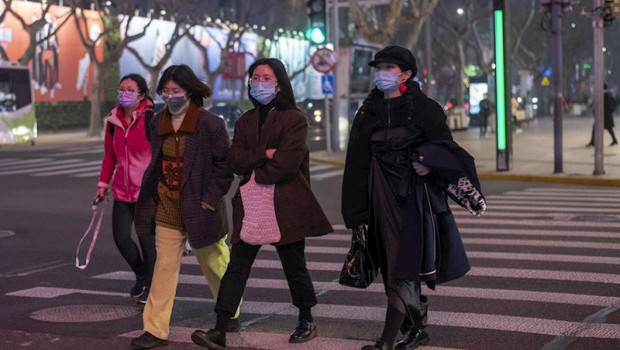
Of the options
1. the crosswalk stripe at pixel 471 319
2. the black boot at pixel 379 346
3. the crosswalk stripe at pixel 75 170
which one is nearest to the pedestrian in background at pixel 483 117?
the crosswalk stripe at pixel 75 170

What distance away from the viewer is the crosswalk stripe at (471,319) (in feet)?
22.8

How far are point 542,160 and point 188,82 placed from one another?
19423 mm

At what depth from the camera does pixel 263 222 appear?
6.59 meters

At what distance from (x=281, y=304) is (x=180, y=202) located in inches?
66.2

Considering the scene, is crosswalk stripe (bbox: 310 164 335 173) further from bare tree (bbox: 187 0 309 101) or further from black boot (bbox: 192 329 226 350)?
bare tree (bbox: 187 0 309 101)

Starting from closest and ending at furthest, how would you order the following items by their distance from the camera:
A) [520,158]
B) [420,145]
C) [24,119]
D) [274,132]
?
[420,145] → [274,132] → [520,158] → [24,119]

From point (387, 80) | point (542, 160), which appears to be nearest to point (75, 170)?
point (542, 160)

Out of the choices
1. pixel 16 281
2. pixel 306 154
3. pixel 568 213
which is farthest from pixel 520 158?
pixel 306 154

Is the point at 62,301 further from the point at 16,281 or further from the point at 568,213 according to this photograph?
the point at 568,213

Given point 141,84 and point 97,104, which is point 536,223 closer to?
point 141,84

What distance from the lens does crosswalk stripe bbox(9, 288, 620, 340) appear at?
6941 mm

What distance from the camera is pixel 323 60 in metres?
26.2

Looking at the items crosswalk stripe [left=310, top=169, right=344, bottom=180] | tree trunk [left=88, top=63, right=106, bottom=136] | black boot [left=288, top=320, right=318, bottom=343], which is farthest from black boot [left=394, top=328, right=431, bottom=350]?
tree trunk [left=88, top=63, right=106, bottom=136]

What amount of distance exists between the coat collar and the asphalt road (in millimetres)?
1383
